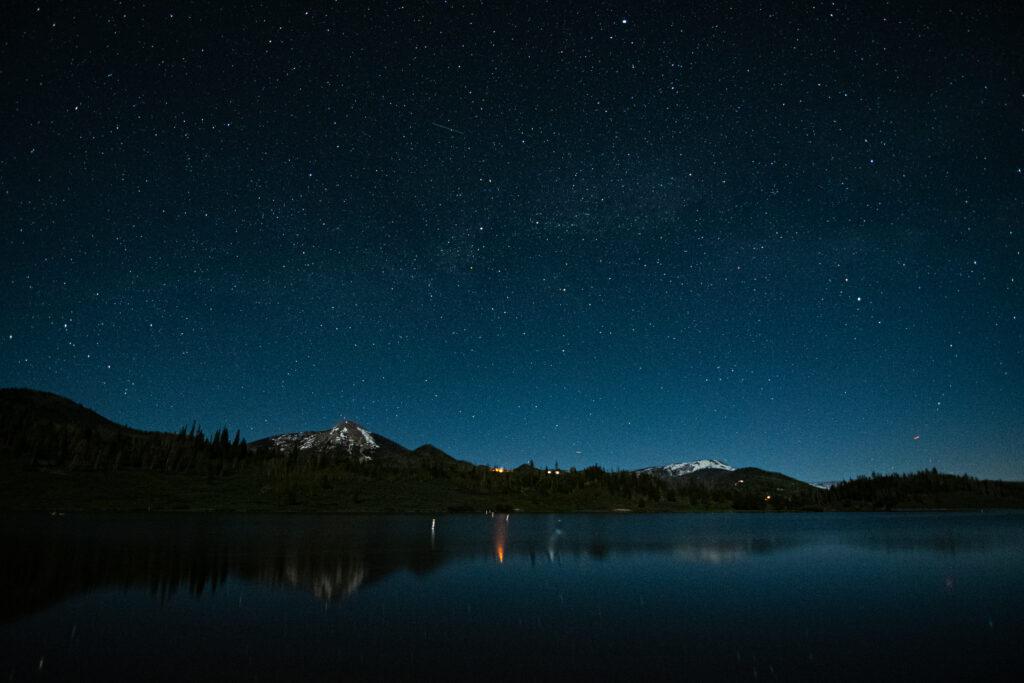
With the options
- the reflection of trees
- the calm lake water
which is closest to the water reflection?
the reflection of trees

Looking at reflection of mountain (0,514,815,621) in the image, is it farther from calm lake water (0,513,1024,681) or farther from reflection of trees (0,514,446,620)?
calm lake water (0,513,1024,681)

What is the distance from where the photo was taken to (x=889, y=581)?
3603 centimetres

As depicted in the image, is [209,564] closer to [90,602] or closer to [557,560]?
[90,602]

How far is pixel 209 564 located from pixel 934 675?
41657mm

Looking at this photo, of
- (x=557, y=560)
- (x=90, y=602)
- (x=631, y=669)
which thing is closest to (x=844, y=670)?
(x=631, y=669)

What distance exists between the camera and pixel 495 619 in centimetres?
2375

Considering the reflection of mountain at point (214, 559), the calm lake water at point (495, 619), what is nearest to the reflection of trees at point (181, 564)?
the reflection of mountain at point (214, 559)

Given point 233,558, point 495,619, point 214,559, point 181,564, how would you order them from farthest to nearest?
point 233,558, point 214,559, point 181,564, point 495,619

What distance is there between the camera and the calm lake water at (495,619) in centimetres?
1655

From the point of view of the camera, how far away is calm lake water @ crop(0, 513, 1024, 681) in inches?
651

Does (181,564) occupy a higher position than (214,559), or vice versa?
(181,564)

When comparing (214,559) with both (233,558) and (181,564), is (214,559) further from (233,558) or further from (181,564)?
(181,564)

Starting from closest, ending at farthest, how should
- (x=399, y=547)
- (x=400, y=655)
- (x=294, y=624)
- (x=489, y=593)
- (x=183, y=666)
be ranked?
(x=183, y=666) < (x=400, y=655) < (x=294, y=624) < (x=489, y=593) < (x=399, y=547)

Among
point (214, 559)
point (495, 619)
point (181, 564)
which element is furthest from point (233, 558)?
point (495, 619)
